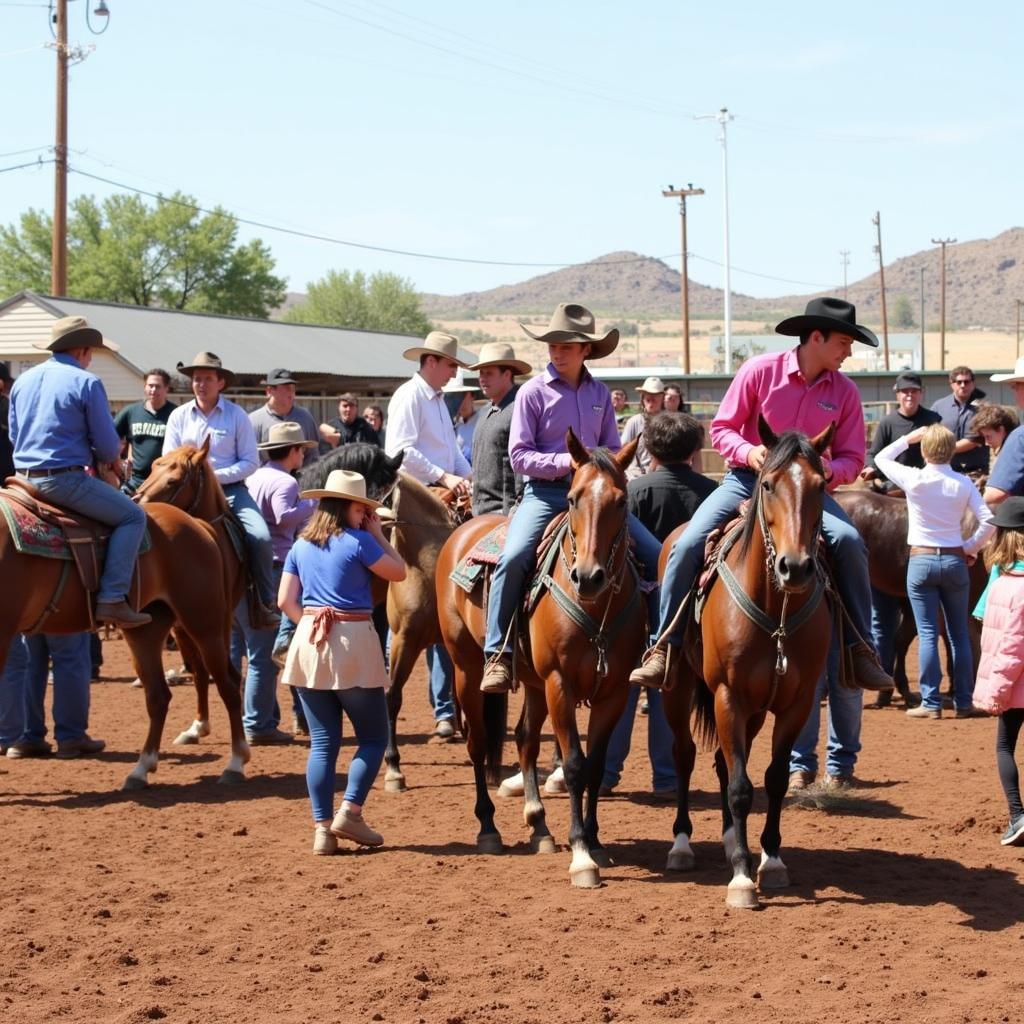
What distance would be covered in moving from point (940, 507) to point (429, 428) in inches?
168

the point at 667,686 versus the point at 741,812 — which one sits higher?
the point at 667,686

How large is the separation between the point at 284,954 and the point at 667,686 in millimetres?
2285

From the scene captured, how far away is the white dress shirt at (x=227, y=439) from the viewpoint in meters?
11.2

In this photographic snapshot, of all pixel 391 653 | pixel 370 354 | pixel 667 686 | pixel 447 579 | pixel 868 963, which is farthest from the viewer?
pixel 370 354

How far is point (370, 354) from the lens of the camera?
152ft

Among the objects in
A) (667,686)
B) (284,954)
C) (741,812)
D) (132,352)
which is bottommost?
(284,954)

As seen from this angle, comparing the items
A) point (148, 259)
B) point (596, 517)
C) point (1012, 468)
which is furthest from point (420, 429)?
point (148, 259)

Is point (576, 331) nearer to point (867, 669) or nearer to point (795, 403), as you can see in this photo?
point (795, 403)

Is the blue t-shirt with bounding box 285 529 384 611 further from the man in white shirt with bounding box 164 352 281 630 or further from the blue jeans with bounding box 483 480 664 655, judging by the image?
the man in white shirt with bounding box 164 352 281 630

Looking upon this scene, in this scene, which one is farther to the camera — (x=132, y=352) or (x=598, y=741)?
(x=132, y=352)

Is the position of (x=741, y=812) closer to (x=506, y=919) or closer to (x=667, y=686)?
(x=667, y=686)

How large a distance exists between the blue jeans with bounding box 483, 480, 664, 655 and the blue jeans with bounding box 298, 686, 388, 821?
69cm

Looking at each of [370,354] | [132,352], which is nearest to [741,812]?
[132,352]

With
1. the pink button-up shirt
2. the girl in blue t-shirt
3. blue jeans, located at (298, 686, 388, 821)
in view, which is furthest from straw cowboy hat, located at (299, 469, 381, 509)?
the pink button-up shirt
